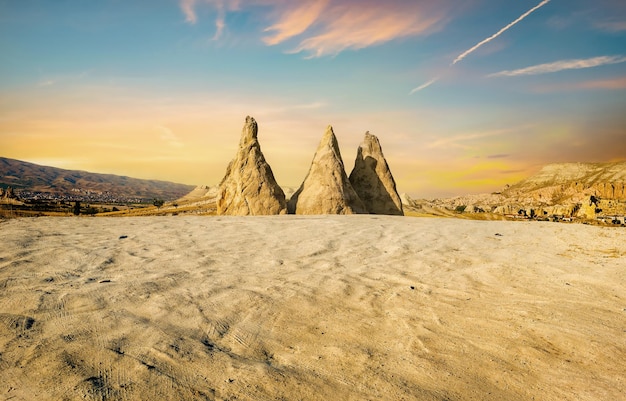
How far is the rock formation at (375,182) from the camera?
2005 cm

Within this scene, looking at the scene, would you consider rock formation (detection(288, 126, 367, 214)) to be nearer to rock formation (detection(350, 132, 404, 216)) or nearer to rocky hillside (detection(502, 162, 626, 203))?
rock formation (detection(350, 132, 404, 216))

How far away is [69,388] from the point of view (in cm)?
305

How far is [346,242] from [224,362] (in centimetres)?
642

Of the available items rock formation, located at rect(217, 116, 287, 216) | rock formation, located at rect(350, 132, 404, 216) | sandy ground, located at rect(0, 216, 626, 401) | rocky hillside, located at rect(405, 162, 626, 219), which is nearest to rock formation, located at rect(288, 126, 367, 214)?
rock formation, located at rect(217, 116, 287, 216)

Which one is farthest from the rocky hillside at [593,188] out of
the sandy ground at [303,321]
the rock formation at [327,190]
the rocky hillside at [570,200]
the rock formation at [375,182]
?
the sandy ground at [303,321]

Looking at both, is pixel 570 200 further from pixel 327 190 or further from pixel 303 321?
pixel 303 321

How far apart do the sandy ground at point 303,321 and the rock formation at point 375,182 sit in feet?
34.9

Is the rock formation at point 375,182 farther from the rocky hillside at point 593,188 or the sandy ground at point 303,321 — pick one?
the rocky hillside at point 593,188

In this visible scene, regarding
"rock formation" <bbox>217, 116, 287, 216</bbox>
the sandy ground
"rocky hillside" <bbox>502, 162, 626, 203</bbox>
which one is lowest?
the sandy ground

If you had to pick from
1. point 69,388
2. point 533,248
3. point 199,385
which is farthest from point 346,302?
point 533,248

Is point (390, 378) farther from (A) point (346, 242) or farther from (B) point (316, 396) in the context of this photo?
(A) point (346, 242)

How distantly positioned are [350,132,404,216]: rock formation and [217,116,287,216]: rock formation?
5.22m

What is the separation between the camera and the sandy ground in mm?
3352

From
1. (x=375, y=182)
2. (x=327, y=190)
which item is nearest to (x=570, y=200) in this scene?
(x=375, y=182)
